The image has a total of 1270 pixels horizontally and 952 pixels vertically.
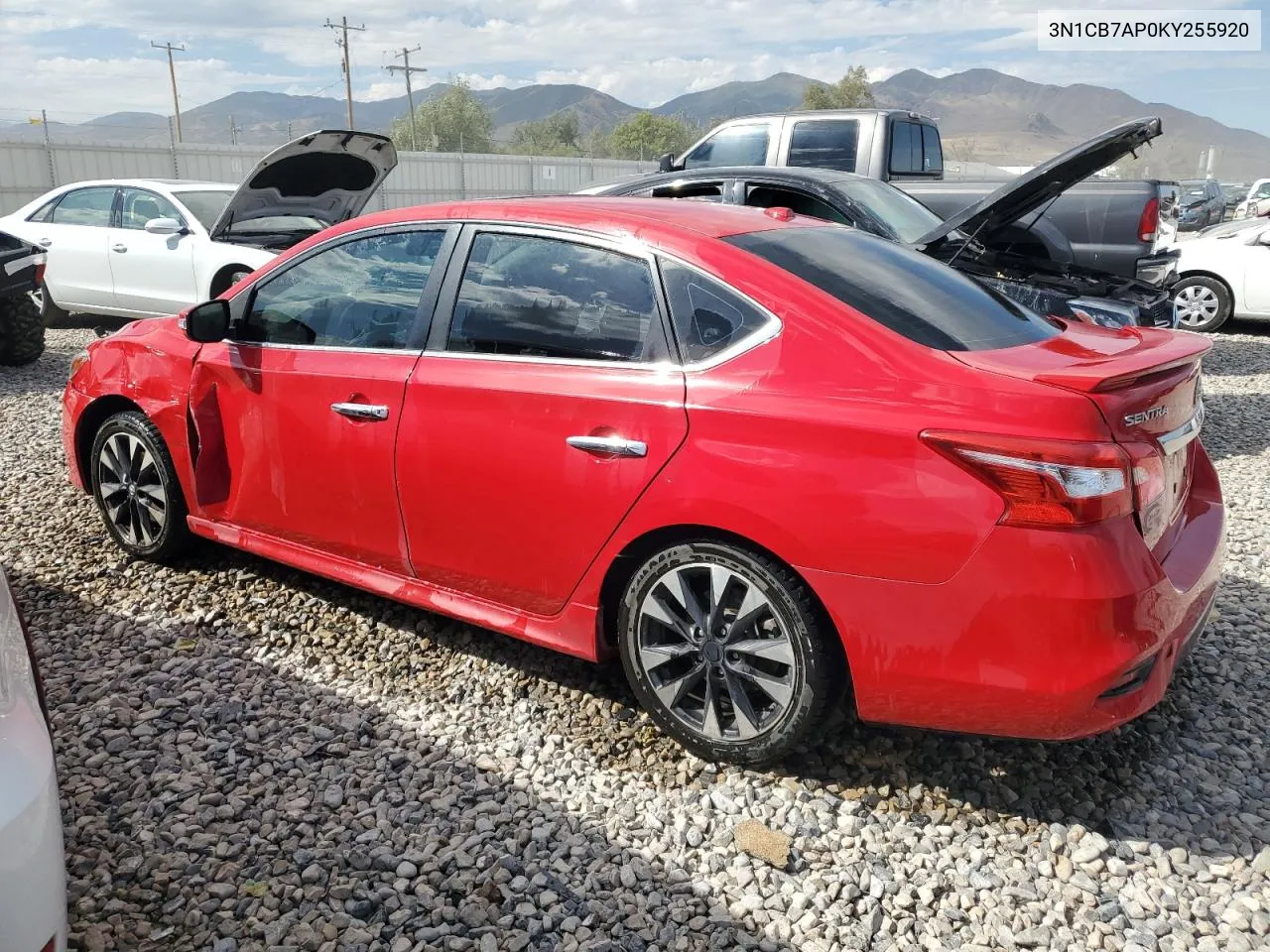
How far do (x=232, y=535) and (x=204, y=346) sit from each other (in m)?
0.76

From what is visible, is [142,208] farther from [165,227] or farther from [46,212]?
[46,212]

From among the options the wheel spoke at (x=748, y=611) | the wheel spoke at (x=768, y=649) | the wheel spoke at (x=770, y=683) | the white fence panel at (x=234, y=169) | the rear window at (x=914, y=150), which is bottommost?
the wheel spoke at (x=770, y=683)

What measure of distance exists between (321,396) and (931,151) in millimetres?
9389

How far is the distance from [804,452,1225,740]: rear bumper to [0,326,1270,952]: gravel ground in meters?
0.38

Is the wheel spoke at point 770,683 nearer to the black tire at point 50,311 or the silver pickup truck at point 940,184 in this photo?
the silver pickup truck at point 940,184

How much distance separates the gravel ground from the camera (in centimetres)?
243

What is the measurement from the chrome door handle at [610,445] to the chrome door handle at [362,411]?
30.6 inches

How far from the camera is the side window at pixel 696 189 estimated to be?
709 cm

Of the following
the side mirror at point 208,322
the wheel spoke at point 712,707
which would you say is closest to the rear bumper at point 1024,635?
the wheel spoke at point 712,707

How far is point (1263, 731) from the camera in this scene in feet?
10.6

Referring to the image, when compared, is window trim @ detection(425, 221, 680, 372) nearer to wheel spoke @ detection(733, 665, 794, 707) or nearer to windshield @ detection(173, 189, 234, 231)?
wheel spoke @ detection(733, 665, 794, 707)

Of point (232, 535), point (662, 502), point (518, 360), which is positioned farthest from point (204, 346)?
point (662, 502)

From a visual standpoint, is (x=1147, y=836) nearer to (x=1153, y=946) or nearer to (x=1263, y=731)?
(x=1153, y=946)

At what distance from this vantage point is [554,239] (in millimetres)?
3191
